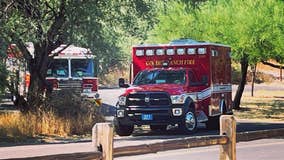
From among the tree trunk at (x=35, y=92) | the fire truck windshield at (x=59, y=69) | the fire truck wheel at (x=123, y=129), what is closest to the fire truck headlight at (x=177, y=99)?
the fire truck wheel at (x=123, y=129)

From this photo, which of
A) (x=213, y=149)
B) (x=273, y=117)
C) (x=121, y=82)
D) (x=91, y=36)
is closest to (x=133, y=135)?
(x=121, y=82)

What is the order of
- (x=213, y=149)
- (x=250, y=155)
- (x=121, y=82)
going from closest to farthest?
(x=250, y=155) < (x=213, y=149) < (x=121, y=82)

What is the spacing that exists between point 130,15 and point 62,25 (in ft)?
9.35

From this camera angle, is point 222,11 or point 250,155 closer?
point 250,155

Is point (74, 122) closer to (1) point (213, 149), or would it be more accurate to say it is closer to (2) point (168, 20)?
(1) point (213, 149)

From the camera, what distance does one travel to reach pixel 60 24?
67.7 ft

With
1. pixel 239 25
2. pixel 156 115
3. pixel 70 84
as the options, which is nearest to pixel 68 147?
pixel 156 115

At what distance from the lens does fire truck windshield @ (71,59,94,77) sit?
27000 millimetres

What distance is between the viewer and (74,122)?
70.3 ft

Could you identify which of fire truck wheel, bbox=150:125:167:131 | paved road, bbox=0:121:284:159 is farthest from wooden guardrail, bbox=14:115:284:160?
fire truck wheel, bbox=150:125:167:131

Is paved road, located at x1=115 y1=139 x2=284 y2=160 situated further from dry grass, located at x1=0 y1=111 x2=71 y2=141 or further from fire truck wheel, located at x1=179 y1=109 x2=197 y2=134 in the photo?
dry grass, located at x1=0 y1=111 x2=71 y2=141

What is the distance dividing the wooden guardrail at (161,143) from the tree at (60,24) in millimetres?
10827

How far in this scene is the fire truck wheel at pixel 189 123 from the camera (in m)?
20.6

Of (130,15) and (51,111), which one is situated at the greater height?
Answer: (130,15)
